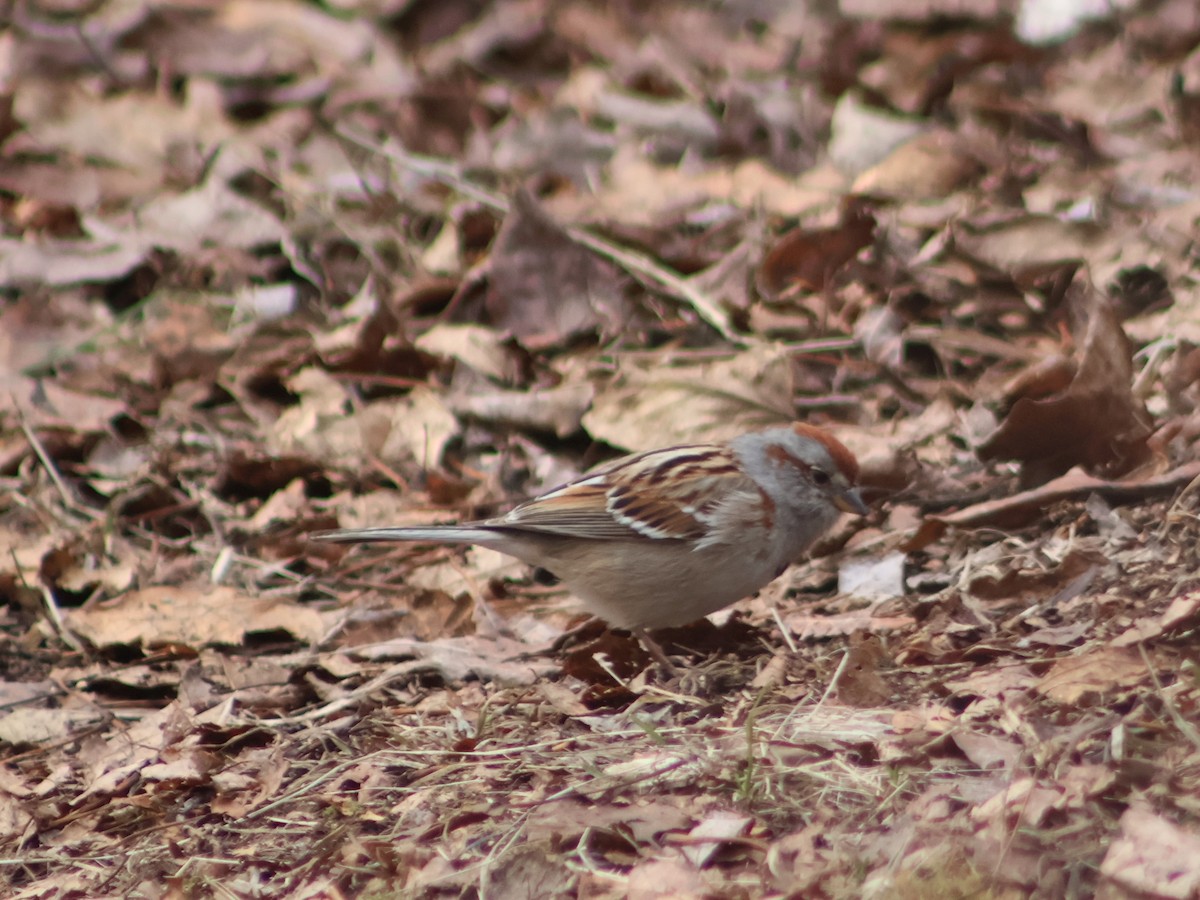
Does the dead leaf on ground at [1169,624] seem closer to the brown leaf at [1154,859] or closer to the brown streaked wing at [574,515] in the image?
the brown leaf at [1154,859]

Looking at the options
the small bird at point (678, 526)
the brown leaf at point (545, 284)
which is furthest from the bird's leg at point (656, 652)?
the brown leaf at point (545, 284)

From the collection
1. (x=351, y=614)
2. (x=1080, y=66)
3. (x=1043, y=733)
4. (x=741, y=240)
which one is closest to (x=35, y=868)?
(x=351, y=614)

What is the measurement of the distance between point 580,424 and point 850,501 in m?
1.15

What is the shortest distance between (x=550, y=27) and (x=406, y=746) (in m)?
5.66

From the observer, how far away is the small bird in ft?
13.3

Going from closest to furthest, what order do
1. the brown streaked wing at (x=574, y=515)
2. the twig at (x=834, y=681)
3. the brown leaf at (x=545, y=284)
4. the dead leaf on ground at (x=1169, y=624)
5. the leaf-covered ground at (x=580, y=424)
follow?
the leaf-covered ground at (x=580, y=424)
the dead leaf on ground at (x=1169, y=624)
the twig at (x=834, y=681)
the brown streaked wing at (x=574, y=515)
the brown leaf at (x=545, y=284)

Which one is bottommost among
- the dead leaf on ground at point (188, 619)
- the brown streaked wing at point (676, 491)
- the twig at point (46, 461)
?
the dead leaf on ground at point (188, 619)

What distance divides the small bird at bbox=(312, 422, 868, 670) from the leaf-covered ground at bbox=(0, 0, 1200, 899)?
16 cm

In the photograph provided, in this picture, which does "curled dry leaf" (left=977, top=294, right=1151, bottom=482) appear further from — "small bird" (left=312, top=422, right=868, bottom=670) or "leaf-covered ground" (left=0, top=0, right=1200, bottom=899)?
"small bird" (left=312, top=422, right=868, bottom=670)

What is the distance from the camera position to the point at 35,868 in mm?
3240

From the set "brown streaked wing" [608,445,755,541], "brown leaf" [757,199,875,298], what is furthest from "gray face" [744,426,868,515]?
"brown leaf" [757,199,875,298]

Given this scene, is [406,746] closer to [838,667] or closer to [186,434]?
[838,667]

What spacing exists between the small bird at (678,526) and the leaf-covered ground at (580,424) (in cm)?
16

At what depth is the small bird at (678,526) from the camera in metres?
4.04
